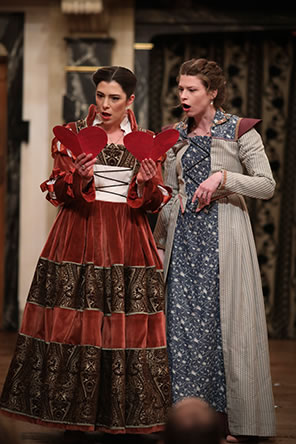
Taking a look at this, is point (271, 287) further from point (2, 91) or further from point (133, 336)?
point (133, 336)

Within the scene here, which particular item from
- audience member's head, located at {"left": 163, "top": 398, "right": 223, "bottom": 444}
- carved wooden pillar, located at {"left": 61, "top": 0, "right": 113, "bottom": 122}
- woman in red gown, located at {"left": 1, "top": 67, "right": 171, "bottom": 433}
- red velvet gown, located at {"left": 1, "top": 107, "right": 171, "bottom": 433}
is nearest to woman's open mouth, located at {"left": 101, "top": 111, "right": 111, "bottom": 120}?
woman in red gown, located at {"left": 1, "top": 67, "right": 171, "bottom": 433}

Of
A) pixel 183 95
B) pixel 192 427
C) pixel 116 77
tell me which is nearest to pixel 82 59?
pixel 183 95

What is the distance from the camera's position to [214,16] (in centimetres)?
517

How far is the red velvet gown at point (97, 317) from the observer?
2641mm

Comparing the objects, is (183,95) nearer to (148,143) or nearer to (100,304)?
(148,143)

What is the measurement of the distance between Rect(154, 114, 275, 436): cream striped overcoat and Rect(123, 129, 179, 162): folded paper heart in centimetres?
32

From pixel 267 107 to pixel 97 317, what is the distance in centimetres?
333

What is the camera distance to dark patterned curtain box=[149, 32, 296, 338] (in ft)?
18.1

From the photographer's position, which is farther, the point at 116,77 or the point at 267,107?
the point at 267,107

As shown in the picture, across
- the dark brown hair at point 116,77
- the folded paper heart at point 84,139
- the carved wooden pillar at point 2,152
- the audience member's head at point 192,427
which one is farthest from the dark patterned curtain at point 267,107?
the audience member's head at point 192,427

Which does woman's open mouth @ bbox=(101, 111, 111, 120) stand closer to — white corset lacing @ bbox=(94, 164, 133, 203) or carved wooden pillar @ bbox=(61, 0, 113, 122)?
white corset lacing @ bbox=(94, 164, 133, 203)

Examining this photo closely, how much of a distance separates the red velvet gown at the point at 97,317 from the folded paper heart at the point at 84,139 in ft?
0.35

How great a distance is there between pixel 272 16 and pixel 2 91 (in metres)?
2.03

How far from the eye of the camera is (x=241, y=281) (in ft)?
9.73
